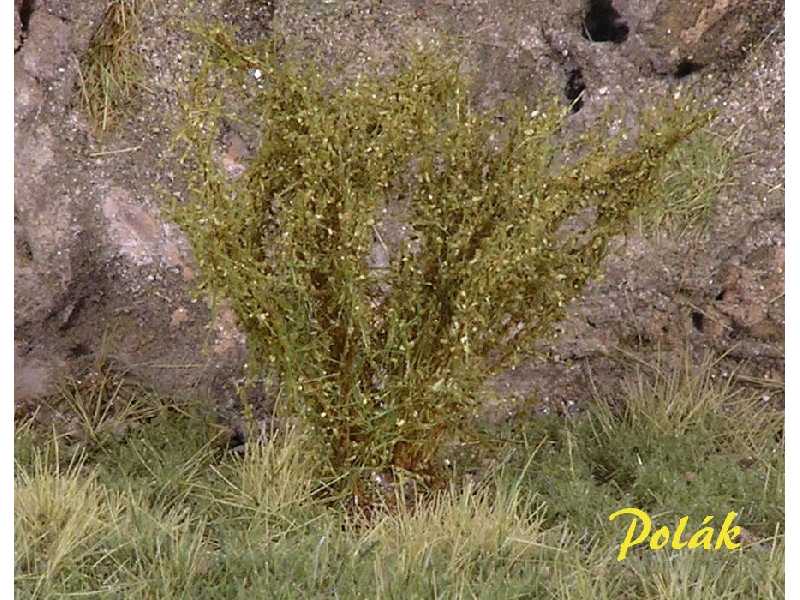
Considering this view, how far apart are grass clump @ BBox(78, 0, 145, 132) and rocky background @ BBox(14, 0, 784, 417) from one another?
3 centimetres

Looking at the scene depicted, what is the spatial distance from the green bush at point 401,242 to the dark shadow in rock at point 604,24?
2.91ft

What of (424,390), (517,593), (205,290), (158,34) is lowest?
(517,593)

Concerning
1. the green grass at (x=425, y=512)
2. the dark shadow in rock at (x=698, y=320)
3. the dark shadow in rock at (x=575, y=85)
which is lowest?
the green grass at (x=425, y=512)

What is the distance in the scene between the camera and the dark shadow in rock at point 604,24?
405 cm

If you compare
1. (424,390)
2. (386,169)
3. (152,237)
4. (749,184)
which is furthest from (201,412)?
(749,184)

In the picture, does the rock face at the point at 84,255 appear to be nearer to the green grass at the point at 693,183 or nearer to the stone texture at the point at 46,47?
the stone texture at the point at 46,47

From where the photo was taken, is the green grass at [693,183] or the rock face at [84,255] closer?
the rock face at [84,255]

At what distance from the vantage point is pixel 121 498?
330 cm

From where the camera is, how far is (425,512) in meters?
3.16

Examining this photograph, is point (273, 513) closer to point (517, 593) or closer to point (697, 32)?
point (517, 593)

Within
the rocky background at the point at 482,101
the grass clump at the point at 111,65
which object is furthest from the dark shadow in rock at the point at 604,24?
the grass clump at the point at 111,65

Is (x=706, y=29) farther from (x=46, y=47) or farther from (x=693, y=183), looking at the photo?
(x=46, y=47)

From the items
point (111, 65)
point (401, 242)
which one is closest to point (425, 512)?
point (401, 242)

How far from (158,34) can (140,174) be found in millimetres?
420
